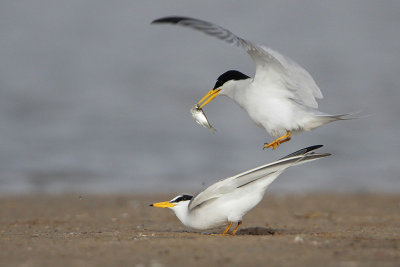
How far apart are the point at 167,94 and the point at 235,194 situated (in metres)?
11.4

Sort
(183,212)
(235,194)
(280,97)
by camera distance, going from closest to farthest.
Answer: (235,194) → (183,212) → (280,97)

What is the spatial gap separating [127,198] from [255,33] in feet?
37.8

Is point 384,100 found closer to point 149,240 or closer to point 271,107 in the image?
point 271,107

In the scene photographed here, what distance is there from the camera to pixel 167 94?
55.5ft

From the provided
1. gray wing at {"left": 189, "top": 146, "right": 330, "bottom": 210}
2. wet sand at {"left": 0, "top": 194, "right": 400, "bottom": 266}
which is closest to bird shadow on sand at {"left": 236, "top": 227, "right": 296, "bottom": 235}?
wet sand at {"left": 0, "top": 194, "right": 400, "bottom": 266}

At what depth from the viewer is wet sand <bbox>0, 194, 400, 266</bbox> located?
4.24m

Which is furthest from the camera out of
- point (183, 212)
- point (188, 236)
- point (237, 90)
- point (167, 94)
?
point (167, 94)

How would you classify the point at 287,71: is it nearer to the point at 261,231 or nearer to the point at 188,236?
the point at 261,231

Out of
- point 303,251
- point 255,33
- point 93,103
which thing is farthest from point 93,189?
point 255,33

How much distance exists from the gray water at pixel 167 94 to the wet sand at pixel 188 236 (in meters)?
2.10

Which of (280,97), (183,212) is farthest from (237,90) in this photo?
(183,212)

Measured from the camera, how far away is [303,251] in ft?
14.7

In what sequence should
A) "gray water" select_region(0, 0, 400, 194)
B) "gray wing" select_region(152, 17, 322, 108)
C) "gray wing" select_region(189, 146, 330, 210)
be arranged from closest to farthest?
"gray wing" select_region(189, 146, 330, 210) → "gray wing" select_region(152, 17, 322, 108) → "gray water" select_region(0, 0, 400, 194)

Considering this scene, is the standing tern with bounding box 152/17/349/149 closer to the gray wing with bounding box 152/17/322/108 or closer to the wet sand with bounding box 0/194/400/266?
the gray wing with bounding box 152/17/322/108
